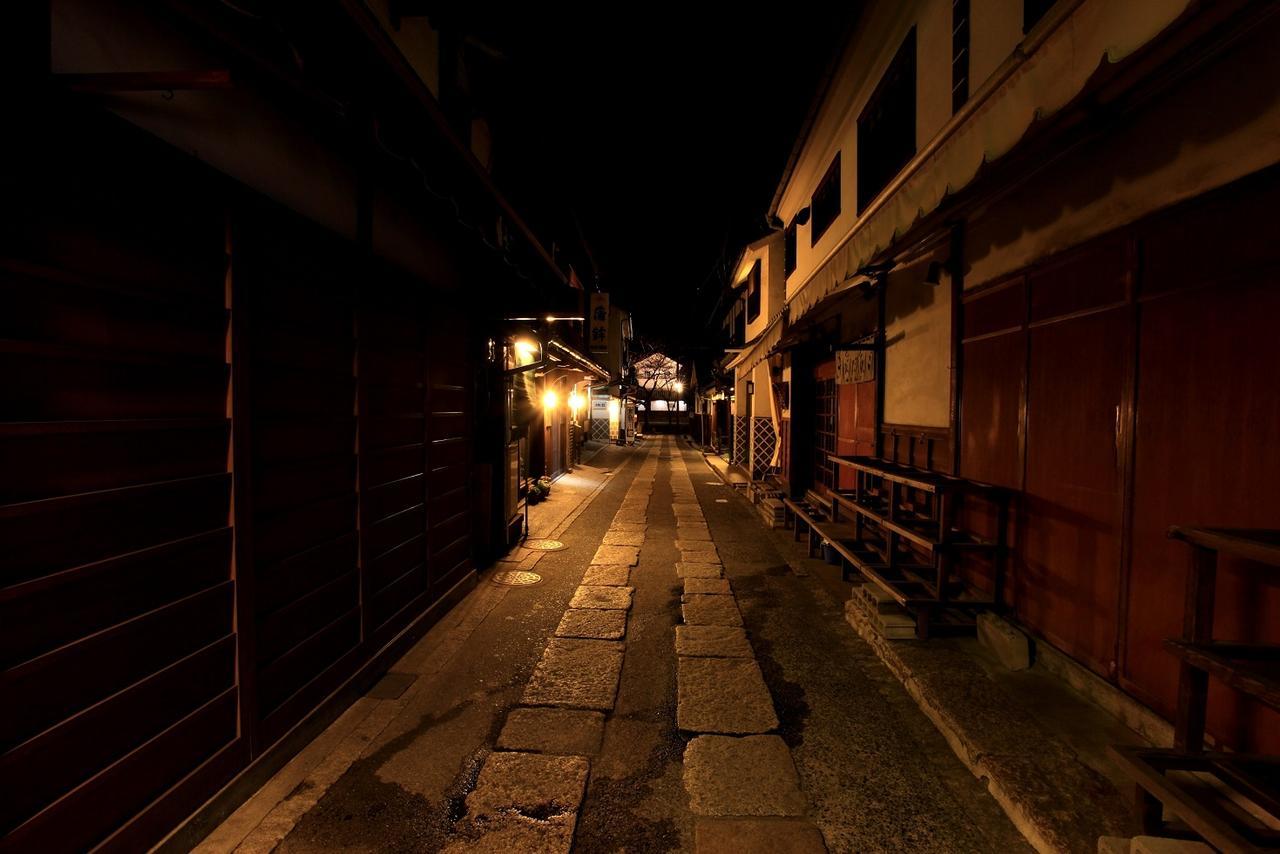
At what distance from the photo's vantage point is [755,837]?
3064 millimetres

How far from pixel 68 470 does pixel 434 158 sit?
12.5ft

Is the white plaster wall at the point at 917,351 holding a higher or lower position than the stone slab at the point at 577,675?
higher

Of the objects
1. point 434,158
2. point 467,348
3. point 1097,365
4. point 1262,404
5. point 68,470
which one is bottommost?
point 68,470

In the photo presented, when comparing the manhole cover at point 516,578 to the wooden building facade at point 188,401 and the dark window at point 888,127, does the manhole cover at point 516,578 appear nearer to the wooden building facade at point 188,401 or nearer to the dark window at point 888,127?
the wooden building facade at point 188,401

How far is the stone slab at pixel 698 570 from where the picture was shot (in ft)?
26.7

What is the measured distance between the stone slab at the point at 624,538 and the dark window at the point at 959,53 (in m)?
8.79

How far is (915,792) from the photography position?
135 inches

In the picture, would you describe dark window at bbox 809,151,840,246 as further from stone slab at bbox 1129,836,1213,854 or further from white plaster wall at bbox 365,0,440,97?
stone slab at bbox 1129,836,1213,854

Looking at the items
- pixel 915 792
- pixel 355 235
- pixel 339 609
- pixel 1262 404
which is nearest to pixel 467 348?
pixel 355 235

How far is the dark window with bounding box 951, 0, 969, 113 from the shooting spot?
19.8 ft

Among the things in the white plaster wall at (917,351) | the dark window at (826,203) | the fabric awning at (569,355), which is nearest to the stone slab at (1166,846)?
the white plaster wall at (917,351)

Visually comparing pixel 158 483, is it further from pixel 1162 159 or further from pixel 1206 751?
pixel 1162 159

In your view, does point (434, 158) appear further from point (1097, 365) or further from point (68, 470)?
point (1097, 365)

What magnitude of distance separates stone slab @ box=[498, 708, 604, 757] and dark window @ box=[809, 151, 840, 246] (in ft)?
36.3
